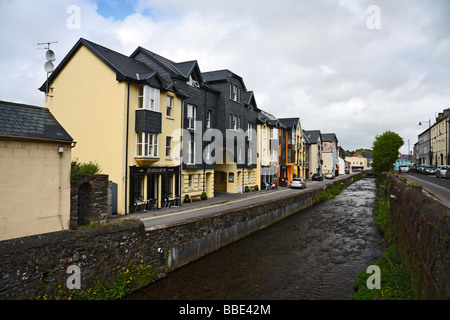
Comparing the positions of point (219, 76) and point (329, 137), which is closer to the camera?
point (219, 76)

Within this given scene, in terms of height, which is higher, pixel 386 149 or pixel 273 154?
pixel 386 149

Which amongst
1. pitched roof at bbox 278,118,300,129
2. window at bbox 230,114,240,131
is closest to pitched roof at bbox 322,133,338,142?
pitched roof at bbox 278,118,300,129

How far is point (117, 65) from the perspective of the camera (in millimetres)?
23109

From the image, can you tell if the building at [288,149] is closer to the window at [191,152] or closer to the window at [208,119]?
the window at [208,119]

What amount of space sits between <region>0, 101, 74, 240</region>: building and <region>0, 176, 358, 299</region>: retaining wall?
17.3 ft

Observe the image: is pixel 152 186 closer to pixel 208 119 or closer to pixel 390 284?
pixel 208 119

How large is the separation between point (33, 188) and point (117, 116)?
31.9ft

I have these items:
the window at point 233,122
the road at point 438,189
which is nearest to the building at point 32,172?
the road at point 438,189

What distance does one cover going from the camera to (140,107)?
2338 cm

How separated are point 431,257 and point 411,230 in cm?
404

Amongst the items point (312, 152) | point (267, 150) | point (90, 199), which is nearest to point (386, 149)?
point (312, 152)

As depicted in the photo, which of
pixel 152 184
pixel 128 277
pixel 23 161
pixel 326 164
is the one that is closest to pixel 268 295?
pixel 128 277
